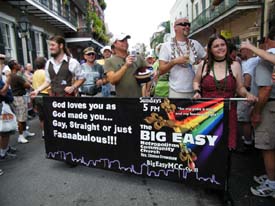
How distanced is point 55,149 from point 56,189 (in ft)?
2.17

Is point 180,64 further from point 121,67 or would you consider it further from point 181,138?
point 181,138

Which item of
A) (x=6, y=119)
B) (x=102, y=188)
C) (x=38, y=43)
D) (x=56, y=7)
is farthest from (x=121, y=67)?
(x=56, y=7)

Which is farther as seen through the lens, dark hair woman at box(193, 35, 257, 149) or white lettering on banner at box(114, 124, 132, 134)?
white lettering on banner at box(114, 124, 132, 134)

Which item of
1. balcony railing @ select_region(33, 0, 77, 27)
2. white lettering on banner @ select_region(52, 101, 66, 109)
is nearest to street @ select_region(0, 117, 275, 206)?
white lettering on banner @ select_region(52, 101, 66, 109)

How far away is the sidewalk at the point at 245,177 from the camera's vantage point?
10.2ft

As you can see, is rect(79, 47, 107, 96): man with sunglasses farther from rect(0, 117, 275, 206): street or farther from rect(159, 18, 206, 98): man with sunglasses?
rect(159, 18, 206, 98): man with sunglasses

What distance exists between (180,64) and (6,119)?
9.88 ft

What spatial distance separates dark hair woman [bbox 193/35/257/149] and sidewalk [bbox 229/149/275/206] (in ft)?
3.70

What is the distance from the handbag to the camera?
4.67m

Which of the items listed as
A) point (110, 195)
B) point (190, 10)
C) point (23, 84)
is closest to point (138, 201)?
point (110, 195)

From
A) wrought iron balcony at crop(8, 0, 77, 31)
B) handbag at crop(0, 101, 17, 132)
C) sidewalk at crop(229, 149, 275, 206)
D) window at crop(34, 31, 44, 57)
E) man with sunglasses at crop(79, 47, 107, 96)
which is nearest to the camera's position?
sidewalk at crop(229, 149, 275, 206)

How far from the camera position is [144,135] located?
11.0 ft

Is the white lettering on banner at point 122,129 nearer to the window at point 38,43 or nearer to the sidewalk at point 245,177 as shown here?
the sidewalk at point 245,177

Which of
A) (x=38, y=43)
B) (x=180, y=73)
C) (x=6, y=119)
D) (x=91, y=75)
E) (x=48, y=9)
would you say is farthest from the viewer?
(x=38, y=43)
